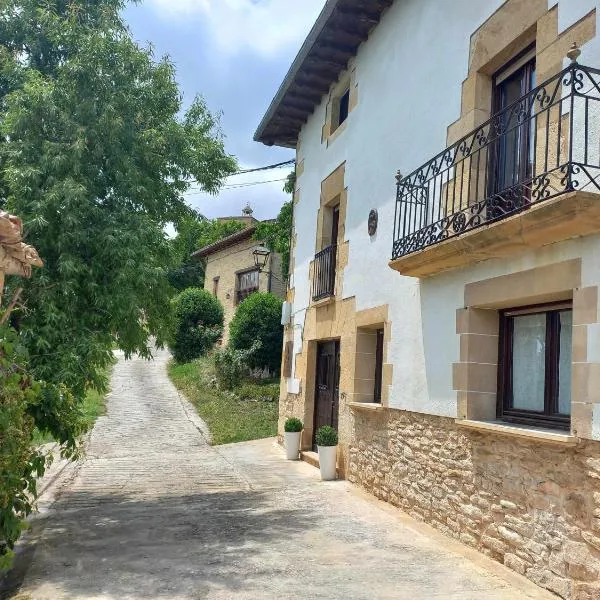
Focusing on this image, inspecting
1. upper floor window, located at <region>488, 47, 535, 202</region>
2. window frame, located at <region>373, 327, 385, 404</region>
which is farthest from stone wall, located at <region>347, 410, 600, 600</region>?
upper floor window, located at <region>488, 47, 535, 202</region>

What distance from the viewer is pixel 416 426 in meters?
6.11

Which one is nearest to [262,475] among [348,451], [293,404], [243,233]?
[348,451]

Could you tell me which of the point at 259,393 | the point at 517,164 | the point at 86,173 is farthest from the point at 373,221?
the point at 259,393

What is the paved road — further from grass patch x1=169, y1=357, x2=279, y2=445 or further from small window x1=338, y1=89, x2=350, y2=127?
small window x1=338, y1=89, x2=350, y2=127

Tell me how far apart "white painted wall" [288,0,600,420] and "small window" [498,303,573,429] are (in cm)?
44

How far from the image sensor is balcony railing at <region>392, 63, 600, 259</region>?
4.07 m

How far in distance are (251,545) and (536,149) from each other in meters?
4.00

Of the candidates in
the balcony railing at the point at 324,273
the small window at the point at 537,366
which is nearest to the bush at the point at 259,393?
the balcony railing at the point at 324,273

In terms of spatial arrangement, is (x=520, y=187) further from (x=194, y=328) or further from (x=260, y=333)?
(x=194, y=328)

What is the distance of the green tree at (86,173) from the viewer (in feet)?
18.6

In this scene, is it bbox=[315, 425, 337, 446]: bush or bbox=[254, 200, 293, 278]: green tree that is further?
bbox=[254, 200, 293, 278]: green tree

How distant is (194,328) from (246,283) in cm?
249

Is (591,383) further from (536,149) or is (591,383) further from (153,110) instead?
(153,110)

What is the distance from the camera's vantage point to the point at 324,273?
934 cm
